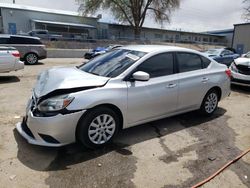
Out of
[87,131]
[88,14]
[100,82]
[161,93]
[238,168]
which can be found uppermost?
[88,14]

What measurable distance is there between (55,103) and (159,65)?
6.44 feet

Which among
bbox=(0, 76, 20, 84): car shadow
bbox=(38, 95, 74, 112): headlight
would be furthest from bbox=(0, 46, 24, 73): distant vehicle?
bbox=(38, 95, 74, 112): headlight

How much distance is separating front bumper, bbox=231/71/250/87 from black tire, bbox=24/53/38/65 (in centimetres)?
1089

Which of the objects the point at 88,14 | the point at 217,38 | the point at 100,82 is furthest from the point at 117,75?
the point at 217,38

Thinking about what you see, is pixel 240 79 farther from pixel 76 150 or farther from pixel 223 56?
pixel 76 150

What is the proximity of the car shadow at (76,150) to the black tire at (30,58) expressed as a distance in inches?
415

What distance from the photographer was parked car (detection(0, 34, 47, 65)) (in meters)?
13.0

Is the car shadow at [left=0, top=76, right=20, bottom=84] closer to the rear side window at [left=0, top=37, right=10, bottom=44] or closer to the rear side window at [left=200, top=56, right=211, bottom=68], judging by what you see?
the rear side window at [left=0, top=37, right=10, bottom=44]

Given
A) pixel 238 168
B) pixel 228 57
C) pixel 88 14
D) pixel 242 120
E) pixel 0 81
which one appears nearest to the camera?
pixel 238 168

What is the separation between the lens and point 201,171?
3.13 metres

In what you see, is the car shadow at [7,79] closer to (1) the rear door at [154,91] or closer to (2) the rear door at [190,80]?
(1) the rear door at [154,91]

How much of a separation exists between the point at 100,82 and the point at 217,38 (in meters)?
55.2

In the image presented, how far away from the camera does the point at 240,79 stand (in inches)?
306

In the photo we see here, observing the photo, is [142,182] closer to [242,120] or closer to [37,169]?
[37,169]
